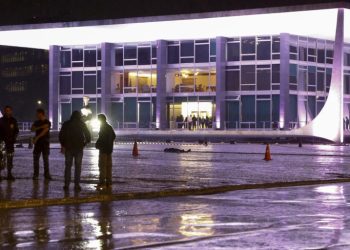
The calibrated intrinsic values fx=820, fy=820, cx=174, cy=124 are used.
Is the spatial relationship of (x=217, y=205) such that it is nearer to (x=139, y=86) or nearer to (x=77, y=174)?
(x=77, y=174)

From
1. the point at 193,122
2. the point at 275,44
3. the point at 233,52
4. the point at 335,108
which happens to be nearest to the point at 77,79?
the point at 193,122

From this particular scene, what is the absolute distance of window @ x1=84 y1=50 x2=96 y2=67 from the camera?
252 feet

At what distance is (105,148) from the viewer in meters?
19.3

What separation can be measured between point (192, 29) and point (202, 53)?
4.69 metres

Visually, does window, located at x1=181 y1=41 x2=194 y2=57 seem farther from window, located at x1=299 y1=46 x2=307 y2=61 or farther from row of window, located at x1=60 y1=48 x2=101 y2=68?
window, located at x1=299 y1=46 x2=307 y2=61

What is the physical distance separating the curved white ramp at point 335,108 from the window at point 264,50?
7.82 metres

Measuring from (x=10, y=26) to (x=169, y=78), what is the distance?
14.6 m

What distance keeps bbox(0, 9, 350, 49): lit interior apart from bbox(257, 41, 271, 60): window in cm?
105

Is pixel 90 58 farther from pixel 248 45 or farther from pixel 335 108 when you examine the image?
pixel 335 108

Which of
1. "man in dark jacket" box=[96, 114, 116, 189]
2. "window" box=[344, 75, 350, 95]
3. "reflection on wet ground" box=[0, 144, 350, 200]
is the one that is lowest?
"reflection on wet ground" box=[0, 144, 350, 200]

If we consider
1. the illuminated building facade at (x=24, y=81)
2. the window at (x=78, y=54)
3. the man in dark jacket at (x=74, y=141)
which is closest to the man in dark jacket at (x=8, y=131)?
the man in dark jacket at (x=74, y=141)

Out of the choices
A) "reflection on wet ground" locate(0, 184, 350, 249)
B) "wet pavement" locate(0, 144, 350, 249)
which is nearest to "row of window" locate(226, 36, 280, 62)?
"wet pavement" locate(0, 144, 350, 249)

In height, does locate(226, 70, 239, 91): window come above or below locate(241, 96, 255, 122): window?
above

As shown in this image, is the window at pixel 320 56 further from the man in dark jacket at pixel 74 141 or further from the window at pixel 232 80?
the man in dark jacket at pixel 74 141
